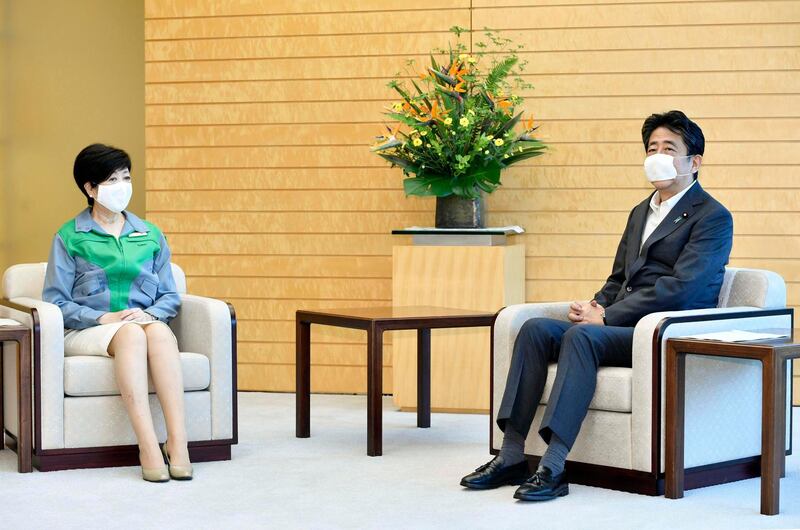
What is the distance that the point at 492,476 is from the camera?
12.8 feet

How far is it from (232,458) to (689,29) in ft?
10.1

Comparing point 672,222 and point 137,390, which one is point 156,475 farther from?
point 672,222

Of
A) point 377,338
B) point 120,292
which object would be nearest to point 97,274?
point 120,292

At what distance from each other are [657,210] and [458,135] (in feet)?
4.39

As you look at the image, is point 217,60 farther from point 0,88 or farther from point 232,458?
point 232,458

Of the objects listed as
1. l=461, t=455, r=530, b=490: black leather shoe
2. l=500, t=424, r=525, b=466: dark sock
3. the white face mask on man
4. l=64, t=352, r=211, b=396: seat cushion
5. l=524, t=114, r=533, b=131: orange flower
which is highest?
l=524, t=114, r=533, b=131: orange flower

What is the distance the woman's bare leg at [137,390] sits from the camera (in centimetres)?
410

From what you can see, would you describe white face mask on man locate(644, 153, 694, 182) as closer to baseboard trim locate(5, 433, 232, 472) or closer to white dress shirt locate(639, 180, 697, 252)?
white dress shirt locate(639, 180, 697, 252)

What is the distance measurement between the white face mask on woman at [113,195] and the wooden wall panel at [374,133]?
5.80 ft

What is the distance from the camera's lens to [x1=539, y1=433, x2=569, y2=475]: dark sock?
12.3ft

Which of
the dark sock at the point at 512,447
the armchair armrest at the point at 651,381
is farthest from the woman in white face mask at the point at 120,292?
the armchair armrest at the point at 651,381

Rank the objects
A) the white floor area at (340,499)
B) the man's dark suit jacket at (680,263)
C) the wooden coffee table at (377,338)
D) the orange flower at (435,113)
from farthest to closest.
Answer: the orange flower at (435,113) → the wooden coffee table at (377,338) → the man's dark suit jacket at (680,263) → the white floor area at (340,499)

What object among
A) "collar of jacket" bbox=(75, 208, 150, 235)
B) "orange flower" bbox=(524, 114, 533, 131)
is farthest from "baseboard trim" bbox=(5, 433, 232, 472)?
"orange flower" bbox=(524, 114, 533, 131)

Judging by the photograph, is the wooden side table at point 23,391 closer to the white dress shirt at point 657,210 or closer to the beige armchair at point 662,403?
the beige armchair at point 662,403
